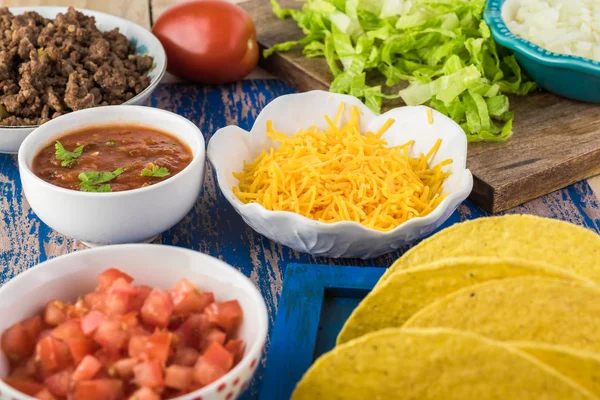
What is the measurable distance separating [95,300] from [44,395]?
32cm

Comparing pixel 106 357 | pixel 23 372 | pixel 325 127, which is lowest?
pixel 325 127

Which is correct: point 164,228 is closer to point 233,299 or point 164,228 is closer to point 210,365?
point 233,299

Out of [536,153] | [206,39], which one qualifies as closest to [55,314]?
[536,153]

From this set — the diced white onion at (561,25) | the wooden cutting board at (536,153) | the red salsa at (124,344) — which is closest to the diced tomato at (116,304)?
the red salsa at (124,344)

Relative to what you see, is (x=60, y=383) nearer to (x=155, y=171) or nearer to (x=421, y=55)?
(x=155, y=171)

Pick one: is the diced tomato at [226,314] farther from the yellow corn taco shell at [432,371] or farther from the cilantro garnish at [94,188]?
the cilantro garnish at [94,188]

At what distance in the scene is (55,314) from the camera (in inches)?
79.7

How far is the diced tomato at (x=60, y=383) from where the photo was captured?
70.5 inches

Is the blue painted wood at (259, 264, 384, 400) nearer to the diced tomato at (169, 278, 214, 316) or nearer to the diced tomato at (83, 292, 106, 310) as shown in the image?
the diced tomato at (169, 278, 214, 316)

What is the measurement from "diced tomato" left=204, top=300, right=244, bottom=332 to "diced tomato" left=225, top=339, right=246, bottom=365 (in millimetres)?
59

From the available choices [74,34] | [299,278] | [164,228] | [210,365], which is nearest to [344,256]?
[299,278]

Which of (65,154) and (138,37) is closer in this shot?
(65,154)

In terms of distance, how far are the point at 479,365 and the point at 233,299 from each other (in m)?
0.79

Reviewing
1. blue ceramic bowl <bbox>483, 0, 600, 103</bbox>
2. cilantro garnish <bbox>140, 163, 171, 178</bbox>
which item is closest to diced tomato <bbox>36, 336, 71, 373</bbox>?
cilantro garnish <bbox>140, 163, 171, 178</bbox>
